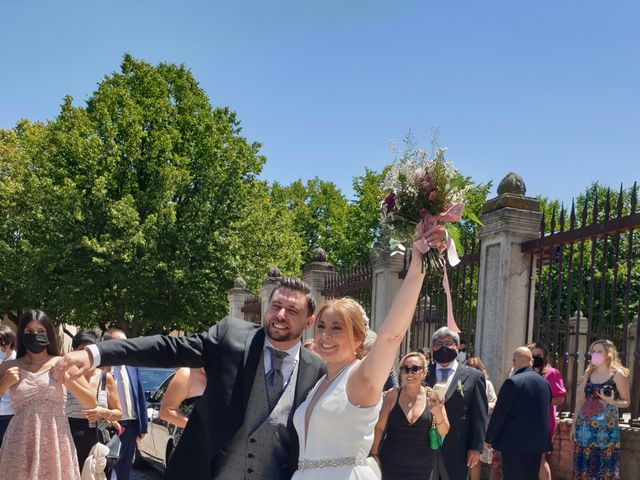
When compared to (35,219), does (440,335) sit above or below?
below

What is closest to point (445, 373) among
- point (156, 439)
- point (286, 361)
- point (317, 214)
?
point (286, 361)

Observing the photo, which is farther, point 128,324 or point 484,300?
point 128,324

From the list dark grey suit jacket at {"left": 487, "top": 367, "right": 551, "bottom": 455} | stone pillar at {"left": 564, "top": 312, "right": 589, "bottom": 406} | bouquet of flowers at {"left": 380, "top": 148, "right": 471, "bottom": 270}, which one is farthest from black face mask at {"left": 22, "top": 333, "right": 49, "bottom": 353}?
stone pillar at {"left": 564, "top": 312, "right": 589, "bottom": 406}

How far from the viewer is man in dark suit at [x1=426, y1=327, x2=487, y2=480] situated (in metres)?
6.36

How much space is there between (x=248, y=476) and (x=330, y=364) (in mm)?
689

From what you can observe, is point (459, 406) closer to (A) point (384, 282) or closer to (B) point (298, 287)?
(B) point (298, 287)

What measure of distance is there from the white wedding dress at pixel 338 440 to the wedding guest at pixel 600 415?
464 centimetres

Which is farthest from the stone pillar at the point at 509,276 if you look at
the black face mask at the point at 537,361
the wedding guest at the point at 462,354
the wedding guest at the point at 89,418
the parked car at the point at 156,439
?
the wedding guest at the point at 89,418

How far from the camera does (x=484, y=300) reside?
9.85 metres

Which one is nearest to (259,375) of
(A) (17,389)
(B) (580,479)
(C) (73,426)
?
(A) (17,389)

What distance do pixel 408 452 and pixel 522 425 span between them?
1.92 meters

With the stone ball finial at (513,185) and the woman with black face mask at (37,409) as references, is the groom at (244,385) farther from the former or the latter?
the stone ball finial at (513,185)

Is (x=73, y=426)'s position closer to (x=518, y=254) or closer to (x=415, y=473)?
(x=415, y=473)

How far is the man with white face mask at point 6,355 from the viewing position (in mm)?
6625
